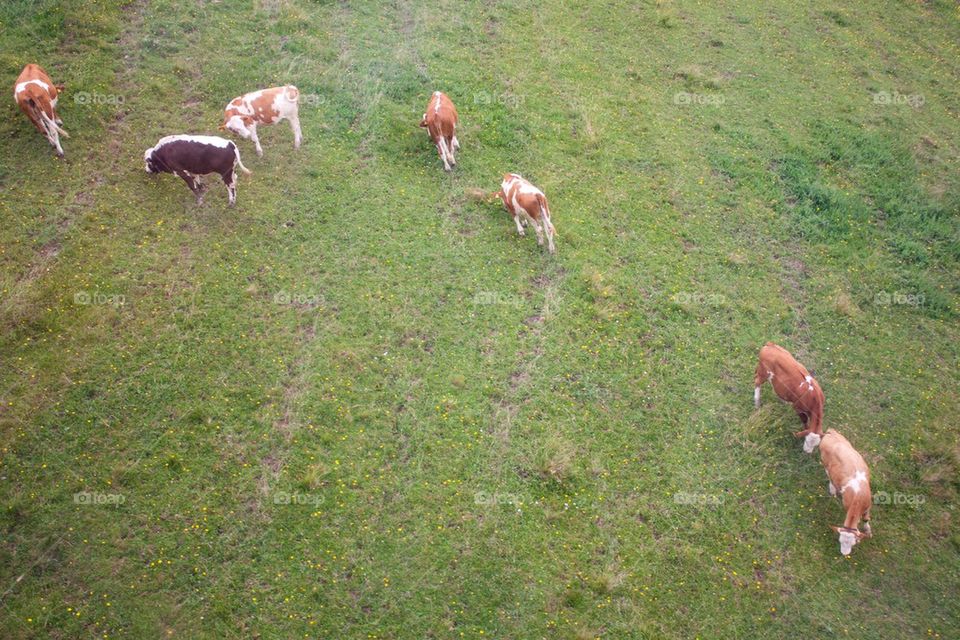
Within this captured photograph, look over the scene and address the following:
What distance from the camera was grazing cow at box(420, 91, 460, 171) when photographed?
1619 cm

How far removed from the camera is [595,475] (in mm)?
11672

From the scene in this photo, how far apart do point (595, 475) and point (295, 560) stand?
18.4 feet

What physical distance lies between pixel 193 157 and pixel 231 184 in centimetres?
98

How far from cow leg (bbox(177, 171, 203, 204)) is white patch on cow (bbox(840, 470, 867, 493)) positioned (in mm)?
15120

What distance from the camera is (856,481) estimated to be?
37.0ft

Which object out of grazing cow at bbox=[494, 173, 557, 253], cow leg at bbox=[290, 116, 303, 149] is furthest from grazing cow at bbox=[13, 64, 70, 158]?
grazing cow at bbox=[494, 173, 557, 253]

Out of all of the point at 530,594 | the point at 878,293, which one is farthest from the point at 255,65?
the point at 878,293

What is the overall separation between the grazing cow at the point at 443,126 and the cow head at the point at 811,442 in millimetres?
10819

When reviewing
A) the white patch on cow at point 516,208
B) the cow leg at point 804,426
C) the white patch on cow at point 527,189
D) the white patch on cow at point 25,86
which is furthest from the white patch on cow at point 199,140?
the cow leg at point 804,426

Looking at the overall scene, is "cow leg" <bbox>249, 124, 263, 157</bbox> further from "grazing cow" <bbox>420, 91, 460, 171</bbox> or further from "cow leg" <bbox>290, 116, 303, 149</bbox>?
"grazing cow" <bbox>420, 91, 460, 171</bbox>

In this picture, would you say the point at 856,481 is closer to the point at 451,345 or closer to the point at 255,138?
the point at 451,345

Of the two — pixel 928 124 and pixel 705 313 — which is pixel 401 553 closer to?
pixel 705 313

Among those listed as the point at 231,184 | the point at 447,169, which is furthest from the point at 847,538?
the point at 231,184

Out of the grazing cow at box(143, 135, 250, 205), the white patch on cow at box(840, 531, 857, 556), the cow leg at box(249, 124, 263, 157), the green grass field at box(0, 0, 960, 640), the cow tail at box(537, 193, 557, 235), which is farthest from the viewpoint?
the cow leg at box(249, 124, 263, 157)
